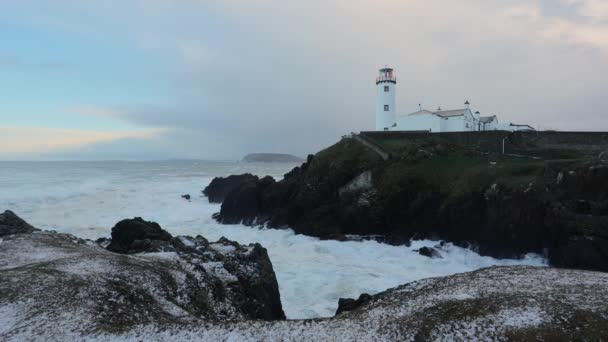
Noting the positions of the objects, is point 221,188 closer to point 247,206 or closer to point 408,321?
point 247,206

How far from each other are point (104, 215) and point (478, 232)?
146ft

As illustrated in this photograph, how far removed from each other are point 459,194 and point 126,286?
27570mm

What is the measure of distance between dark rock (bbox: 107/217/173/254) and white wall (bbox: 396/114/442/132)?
43.4 meters

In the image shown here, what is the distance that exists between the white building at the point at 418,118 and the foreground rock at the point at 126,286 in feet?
140

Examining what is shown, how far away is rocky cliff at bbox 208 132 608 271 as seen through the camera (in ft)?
80.6

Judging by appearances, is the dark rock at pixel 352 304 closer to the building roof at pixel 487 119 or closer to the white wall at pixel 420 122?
the white wall at pixel 420 122

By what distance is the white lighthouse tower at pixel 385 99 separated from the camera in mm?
57000

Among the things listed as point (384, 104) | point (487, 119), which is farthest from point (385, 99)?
point (487, 119)

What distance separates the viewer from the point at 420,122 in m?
55.2

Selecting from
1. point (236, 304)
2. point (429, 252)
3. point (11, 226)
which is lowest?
point (429, 252)

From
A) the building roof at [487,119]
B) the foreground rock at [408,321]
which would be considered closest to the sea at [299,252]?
the foreground rock at [408,321]

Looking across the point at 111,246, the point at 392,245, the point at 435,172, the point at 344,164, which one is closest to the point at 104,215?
the point at 111,246

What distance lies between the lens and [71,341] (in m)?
9.88

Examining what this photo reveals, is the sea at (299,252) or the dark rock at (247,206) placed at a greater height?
the dark rock at (247,206)
